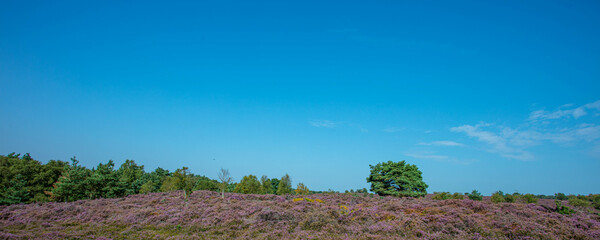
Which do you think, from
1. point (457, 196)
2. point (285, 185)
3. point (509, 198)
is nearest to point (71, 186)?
point (285, 185)

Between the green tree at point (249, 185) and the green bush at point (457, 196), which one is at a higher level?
the green tree at point (249, 185)

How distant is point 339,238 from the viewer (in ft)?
45.3

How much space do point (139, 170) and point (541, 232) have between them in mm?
75683

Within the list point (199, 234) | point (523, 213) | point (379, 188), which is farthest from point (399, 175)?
point (199, 234)

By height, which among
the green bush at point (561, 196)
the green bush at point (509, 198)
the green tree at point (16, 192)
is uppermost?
the green tree at point (16, 192)

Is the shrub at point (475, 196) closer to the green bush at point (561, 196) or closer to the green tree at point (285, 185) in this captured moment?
the green bush at point (561, 196)

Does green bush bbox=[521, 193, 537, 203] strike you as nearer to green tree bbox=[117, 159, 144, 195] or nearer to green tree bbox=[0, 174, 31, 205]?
green tree bbox=[117, 159, 144, 195]

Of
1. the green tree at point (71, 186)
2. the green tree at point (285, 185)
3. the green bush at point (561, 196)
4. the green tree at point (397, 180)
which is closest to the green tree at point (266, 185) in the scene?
the green tree at point (285, 185)

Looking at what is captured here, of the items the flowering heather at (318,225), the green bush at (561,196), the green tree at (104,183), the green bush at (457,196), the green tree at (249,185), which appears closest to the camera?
the flowering heather at (318,225)

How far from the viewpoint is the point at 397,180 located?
138 ft

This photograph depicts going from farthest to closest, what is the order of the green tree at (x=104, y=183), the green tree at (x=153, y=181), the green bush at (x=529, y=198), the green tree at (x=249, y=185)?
the green tree at (x=153, y=181)
the green tree at (x=249, y=185)
the green tree at (x=104, y=183)
the green bush at (x=529, y=198)

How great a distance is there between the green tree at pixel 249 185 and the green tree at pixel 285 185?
15.7 ft

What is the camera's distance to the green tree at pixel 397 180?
136 feet

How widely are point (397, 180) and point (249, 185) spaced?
1086 inches
